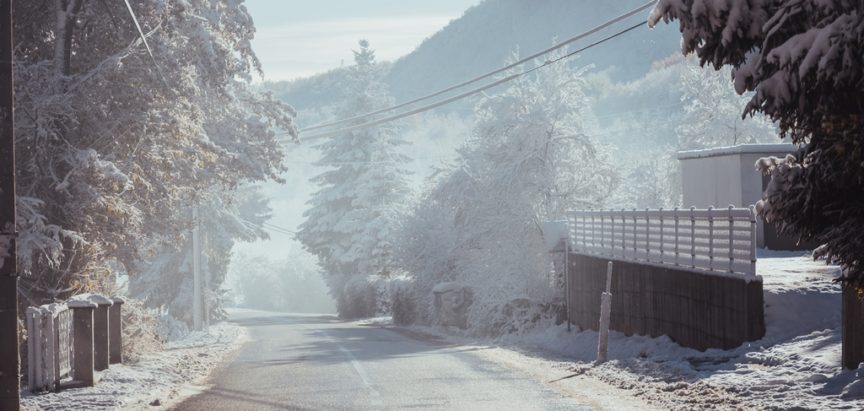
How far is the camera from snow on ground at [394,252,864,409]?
42.4 feet

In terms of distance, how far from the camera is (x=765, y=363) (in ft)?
Answer: 50.0

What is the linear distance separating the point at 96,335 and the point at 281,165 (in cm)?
1836

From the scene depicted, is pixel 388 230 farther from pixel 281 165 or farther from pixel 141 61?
pixel 141 61

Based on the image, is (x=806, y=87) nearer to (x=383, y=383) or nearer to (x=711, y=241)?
(x=383, y=383)

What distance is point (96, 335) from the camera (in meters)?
17.5

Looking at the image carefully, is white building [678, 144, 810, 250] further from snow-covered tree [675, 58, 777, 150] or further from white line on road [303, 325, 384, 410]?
snow-covered tree [675, 58, 777, 150]

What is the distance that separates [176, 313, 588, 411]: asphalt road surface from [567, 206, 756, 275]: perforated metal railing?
162 inches

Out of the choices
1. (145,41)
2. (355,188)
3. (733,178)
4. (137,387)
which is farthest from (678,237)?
(355,188)

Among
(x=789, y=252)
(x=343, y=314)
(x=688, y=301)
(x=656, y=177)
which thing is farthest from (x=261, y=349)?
(x=656, y=177)

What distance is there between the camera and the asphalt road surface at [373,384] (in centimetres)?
1349

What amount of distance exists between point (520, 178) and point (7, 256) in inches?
1178

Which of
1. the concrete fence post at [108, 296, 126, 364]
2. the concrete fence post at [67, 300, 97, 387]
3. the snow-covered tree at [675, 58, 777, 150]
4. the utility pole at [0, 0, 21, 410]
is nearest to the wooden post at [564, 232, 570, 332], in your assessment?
the concrete fence post at [108, 296, 126, 364]

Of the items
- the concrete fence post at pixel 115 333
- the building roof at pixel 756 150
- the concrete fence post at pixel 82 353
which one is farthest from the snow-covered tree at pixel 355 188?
the concrete fence post at pixel 82 353

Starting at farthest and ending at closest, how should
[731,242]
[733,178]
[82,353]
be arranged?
[733,178] < [731,242] < [82,353]
